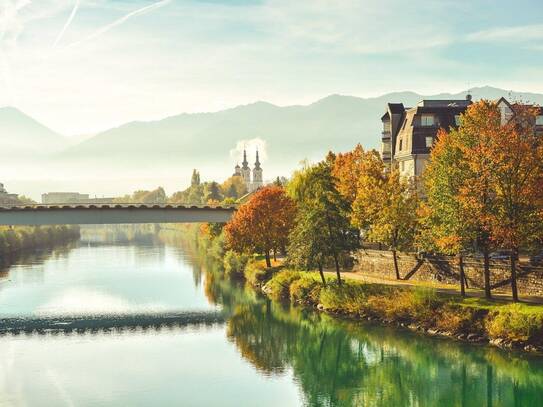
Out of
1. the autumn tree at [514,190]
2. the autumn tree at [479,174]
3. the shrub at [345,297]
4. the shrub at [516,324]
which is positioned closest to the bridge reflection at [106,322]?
the shrub at [345,297]

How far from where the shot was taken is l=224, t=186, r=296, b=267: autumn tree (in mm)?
87000

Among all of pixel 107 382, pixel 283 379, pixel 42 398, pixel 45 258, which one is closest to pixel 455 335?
pixel 283 379

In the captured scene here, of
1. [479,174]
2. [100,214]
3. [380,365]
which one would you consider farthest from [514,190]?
[100,214]

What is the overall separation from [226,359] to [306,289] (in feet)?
66.7

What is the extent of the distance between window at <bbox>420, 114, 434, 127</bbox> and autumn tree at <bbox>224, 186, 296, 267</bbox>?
18.1m

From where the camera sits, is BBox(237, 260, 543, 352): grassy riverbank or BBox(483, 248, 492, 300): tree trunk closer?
BBox(237, 260, 543, 352): grassy riverbank

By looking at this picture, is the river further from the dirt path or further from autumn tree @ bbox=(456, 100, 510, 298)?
autumn tree @ bbox=(456, 100, 510, 298)

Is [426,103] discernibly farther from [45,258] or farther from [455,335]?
[45,258]

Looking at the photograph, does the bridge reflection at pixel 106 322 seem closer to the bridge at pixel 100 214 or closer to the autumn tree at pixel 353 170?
the bridge at pixel 100 214

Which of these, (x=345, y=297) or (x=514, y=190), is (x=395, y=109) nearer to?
(x=345, y=297)

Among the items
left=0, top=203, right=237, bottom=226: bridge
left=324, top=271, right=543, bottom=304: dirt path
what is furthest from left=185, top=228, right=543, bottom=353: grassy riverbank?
left=0, top=203, right=237, bottom=226: bridge

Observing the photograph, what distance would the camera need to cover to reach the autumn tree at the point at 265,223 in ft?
285

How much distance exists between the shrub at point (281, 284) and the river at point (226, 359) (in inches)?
64.8

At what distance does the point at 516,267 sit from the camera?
188 feet
